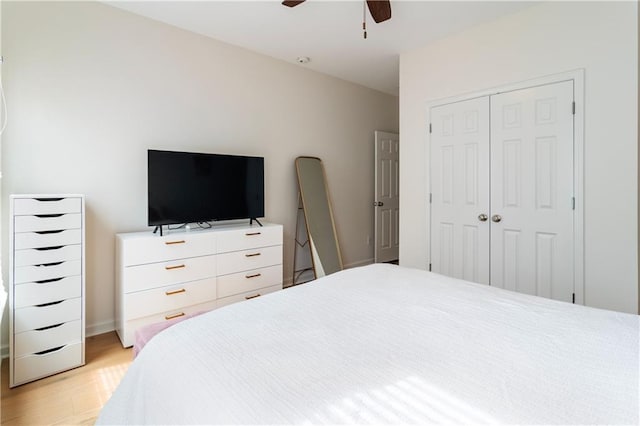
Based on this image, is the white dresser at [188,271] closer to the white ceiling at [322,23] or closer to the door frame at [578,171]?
the white ceiling at [322,23]

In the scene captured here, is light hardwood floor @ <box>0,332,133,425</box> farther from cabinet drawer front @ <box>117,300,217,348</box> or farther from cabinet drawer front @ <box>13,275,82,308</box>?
cabinet drawer front @ <box>13,275,82,308</box>

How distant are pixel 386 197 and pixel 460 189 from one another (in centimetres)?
190

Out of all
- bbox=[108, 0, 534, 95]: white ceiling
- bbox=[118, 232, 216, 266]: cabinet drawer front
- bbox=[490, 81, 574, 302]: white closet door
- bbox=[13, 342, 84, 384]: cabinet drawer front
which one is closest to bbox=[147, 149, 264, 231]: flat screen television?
bbox=[118, 232, 216, 266]: cabinet drawer front

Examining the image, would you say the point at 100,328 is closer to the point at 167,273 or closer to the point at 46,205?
the point at 167,273

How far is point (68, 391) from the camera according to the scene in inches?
76.9

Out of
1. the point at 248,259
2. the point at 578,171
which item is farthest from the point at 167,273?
the point at 578,171

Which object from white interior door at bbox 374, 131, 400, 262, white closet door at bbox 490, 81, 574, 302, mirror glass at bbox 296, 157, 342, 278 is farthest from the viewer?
white interior door at bbox 374, 131, 400, 262

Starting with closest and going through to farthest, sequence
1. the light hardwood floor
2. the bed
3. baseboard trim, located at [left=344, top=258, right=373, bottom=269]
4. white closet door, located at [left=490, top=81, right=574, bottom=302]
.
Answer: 1. the bed
2. the light hardwood floor
3. white closet door, located at [left=490, top=81, right=574, bottom=302]
4. baseboard trim, located at [left=344, top=258, right=373, bottom=269]

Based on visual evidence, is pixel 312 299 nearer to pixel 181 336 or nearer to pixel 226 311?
pixel 226 311

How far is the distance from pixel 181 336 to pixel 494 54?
3262 mm

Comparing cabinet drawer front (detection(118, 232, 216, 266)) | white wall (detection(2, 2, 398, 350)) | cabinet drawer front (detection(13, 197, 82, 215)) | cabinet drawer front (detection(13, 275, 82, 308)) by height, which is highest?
white wall (detection(2, 2, 398, 350))

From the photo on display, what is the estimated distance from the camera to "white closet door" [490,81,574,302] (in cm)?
258

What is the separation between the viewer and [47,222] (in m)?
2.05

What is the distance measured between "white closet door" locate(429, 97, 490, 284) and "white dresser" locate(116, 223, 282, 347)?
166 centimetres
